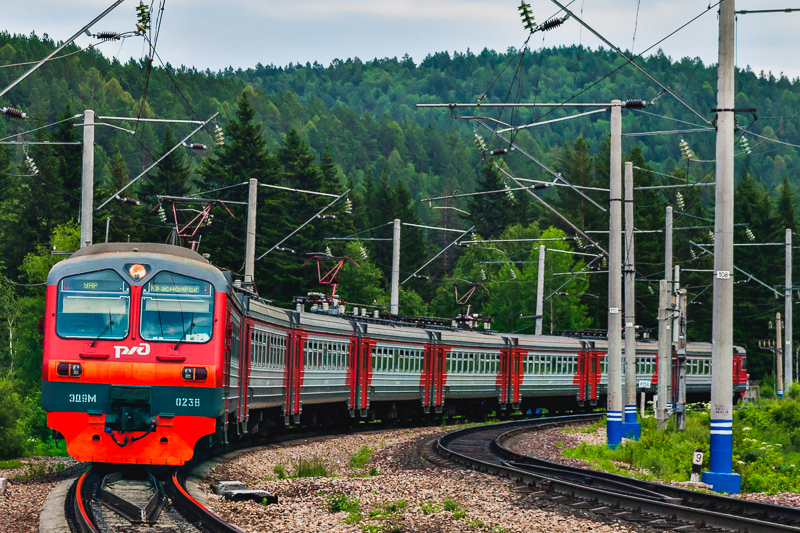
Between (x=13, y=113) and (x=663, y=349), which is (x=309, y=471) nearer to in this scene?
(x=13, y=113)

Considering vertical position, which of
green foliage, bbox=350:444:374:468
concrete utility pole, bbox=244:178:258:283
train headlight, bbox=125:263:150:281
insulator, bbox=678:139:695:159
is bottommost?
green foliage, bbox=350:444:374:468

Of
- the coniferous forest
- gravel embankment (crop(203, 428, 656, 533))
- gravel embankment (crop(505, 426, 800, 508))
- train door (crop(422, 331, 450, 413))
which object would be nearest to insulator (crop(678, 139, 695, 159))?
the coniferous forest

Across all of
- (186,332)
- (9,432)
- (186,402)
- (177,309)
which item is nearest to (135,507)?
(186,402)

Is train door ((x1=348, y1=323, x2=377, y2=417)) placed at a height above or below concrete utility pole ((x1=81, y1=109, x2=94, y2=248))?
below

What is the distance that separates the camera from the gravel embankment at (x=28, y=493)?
11070mm

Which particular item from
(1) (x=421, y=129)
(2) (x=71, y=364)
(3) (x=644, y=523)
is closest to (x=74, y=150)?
(2) (x=71, y=364)

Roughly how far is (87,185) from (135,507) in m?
11.1

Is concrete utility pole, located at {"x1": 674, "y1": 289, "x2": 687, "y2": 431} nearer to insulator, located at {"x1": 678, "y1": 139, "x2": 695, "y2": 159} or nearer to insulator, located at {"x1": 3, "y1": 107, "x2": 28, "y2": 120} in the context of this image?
insulator, located at {"x1": 678, "y1": 139, "x2": 695, "y2": 159}

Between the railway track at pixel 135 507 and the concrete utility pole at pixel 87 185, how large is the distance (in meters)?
7.35

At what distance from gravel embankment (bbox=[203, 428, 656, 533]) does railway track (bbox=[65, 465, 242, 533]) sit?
44 centimetres

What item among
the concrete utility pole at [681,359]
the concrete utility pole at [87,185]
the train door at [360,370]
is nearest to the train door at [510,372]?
the train door at [360,370]

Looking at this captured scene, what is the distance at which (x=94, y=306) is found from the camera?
14.2m

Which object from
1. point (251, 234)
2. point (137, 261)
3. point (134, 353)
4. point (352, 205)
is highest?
point (352, 205)

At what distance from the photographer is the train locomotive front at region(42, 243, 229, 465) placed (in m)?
13.8
